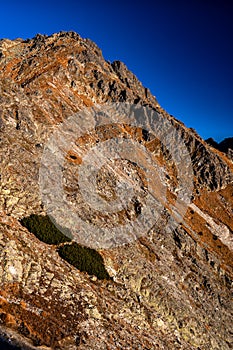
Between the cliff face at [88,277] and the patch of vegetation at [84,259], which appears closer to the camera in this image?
the cliff face at [88,277]

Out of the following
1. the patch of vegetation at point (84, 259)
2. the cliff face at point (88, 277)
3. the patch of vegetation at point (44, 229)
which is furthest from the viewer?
the patch of vegetation at point (44, 229)

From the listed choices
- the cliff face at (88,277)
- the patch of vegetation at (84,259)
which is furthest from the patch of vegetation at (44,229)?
the patch of vegetation at (84,259)

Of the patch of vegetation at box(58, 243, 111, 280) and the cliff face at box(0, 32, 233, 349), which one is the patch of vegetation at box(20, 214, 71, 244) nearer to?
the cliff face at box(0, 32, 233, 349)

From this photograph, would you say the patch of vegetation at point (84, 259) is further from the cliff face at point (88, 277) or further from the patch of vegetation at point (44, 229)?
the patch of vegetation at point (44, 229)

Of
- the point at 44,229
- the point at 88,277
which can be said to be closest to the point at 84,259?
the point at 88,277

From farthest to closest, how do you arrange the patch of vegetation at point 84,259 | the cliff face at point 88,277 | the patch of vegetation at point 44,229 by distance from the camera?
the patch of vegetation at point 44,229 < the patch of vegetation at point 84,259 < the cliff face at point 88,277

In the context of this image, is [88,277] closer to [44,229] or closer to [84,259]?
[84,259]

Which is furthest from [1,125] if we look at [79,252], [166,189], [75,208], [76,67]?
[76,67]
